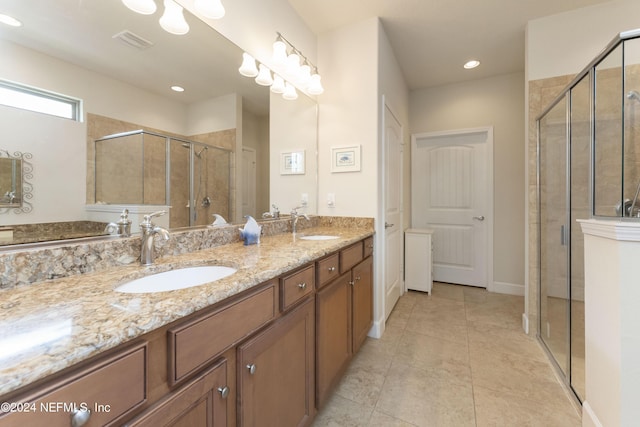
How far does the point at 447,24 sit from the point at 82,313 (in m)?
3.06

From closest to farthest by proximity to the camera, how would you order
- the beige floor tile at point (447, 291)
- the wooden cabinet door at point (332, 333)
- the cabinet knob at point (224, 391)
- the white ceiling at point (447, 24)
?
the cabinet knob at point (224, 391)
the wooden cabinet door at point (332, 333)
the white ceiling at point (447, 24)
the beige floor tile at point (447, 291)

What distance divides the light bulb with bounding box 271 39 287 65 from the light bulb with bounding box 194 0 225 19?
0.56m

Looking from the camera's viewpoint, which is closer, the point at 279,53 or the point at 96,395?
the point at 96,395

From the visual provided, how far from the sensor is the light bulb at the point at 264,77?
1855 mm

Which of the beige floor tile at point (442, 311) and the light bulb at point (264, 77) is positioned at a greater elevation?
the light bulb at point (264, 77)

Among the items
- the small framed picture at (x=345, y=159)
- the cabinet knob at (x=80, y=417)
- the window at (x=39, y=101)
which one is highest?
the small framed picture at (x=345, y=159)

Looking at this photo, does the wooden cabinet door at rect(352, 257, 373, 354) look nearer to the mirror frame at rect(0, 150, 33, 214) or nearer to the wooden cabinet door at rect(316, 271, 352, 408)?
the wooden cabinet door at rect(316, 271, 352, 408)

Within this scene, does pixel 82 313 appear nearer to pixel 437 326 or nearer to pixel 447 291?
pixel 437 326

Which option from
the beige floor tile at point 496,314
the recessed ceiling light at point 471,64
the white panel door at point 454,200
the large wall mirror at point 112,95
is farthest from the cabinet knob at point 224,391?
the recessed ceiling light at point 471,64

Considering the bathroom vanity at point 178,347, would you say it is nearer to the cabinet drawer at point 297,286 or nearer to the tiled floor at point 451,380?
the cabinet drawer at point 297,286

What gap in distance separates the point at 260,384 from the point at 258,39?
79.6 inches

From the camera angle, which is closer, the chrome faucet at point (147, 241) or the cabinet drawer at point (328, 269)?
the chrome faucet at point (147, 241)

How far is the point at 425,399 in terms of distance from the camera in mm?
1523

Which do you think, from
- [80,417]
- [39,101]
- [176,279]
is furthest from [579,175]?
[39,101]
